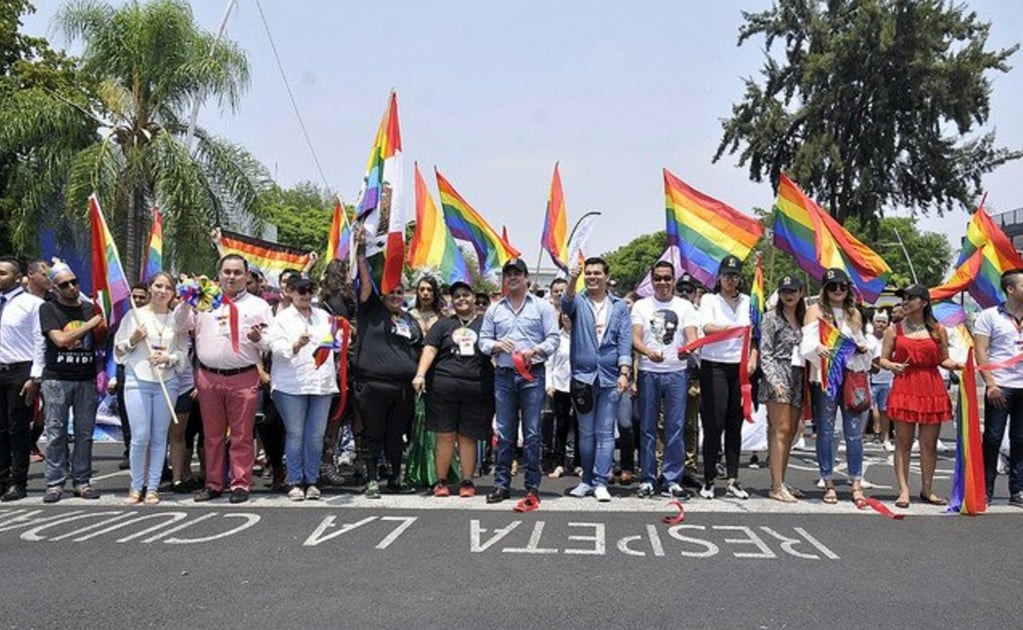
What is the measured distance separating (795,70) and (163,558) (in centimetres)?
2722

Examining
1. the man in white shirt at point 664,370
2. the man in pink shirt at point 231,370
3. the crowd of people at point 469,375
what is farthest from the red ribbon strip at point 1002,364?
the man in pink shirt at point 231,370

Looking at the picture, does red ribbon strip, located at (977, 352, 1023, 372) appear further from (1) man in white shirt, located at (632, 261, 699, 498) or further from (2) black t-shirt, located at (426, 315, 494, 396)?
(2) black t-shirt, located at (426, 315, 494, 396)

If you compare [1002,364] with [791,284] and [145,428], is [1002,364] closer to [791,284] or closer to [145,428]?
[791,284]

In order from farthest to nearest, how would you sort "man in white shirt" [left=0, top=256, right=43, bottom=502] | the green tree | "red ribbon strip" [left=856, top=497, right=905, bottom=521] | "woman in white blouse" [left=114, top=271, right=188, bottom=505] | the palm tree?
the green tree, the palm tree, "man in white shirt" [left=0, top=256, right=43, bottom=502], "woman in white blouse" [left=114, top=271, right=188, bottom=505], "red ribbon strip" [left=856, top=497, right=905, bottom=521]

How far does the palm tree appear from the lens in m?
18.1

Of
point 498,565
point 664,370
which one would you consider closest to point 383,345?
point 664,370

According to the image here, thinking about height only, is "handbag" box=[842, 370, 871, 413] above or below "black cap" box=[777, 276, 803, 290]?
below

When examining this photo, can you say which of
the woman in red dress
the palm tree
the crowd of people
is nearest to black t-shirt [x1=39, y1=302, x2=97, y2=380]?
the crowd of people

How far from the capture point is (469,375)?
23.8ft

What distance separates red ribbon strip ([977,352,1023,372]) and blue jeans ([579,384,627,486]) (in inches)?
113

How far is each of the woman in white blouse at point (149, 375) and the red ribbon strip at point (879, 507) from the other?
5.41 metres

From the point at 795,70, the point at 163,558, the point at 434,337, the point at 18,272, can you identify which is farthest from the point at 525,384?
the point at 795,70

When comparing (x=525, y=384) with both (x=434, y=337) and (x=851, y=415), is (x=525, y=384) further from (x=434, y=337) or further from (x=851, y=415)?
(x=851, y=415)

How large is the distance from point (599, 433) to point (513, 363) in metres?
0.95
